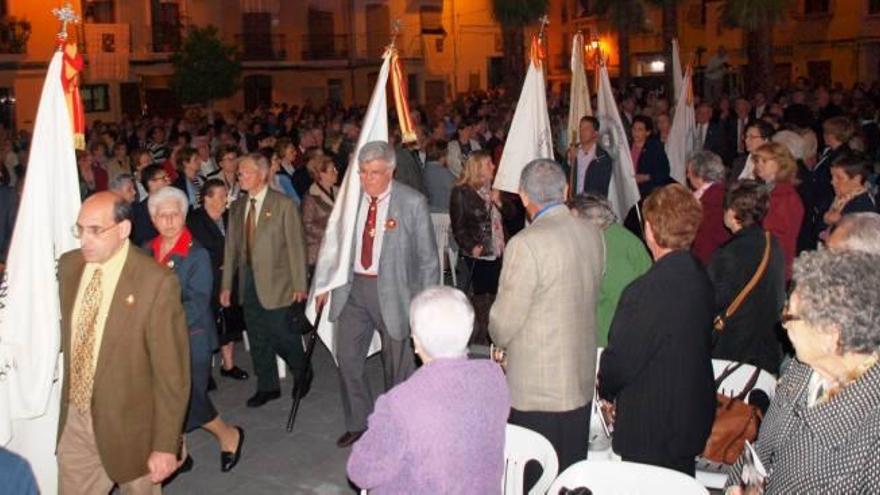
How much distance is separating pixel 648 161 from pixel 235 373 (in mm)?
5332

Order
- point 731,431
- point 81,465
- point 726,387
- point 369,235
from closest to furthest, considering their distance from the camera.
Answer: point 81,465
point 731,431
point 726,387
point 369,235

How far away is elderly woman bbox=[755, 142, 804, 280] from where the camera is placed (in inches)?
262

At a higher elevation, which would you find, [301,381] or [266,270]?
[266,270]

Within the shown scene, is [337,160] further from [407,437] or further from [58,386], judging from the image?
[407,437]

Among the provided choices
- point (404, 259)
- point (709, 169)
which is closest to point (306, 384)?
point (404, 259)

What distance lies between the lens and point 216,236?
763 cm

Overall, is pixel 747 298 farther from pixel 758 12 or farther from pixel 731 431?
pixel 758 12

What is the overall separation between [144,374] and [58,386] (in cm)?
49

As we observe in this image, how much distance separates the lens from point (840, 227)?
4.77 metres

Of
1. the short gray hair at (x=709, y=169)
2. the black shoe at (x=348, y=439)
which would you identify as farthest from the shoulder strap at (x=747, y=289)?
the black shoe at (x=348, y=439)

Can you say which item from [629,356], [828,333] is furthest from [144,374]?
[828,333]

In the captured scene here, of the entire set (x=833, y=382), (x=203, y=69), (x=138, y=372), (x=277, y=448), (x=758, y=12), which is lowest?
(x=277, y=448)

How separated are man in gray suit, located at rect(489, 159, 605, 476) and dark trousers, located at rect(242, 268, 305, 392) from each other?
9.93ft

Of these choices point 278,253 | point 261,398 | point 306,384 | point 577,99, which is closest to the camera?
point 278,253
